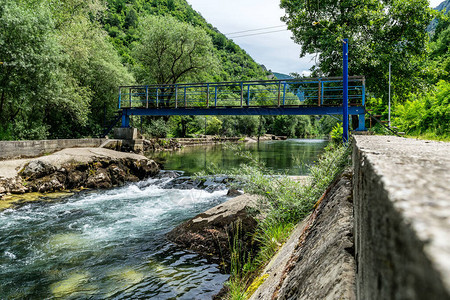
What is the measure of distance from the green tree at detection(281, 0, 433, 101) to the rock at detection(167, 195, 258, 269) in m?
A: 13.1

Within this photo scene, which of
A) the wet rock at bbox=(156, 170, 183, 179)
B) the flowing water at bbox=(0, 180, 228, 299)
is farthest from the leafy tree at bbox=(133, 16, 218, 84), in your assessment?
the flowing water at bbox=(0, 180, 228, 299)

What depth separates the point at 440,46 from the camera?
29.2 metres

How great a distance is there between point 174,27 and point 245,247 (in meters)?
29.2

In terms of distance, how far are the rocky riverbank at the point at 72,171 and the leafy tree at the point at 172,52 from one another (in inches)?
707

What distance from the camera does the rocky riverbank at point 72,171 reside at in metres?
10.6

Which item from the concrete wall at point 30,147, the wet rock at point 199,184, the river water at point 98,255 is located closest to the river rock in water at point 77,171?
the concrete wall at point 30,147

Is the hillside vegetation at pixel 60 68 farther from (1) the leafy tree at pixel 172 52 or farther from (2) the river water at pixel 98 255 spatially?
(2) the river water at pixel 98 255

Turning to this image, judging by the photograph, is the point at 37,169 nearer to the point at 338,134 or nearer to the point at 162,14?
the point at 338,134

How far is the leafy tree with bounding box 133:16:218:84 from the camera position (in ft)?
98.6

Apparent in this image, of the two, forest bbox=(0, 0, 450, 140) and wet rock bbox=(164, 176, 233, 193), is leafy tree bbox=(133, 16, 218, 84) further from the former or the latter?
wet rock bbox=(164, 176, 233, 193)

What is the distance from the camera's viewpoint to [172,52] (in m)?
30.8

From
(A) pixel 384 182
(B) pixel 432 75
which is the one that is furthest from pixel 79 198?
(B) pixel 432 75

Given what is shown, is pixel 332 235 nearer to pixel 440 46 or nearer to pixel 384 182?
pixel 384 182

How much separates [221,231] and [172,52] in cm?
2827
